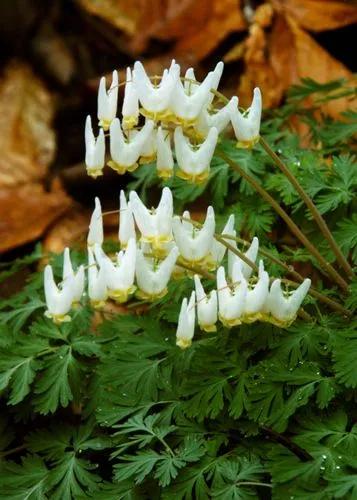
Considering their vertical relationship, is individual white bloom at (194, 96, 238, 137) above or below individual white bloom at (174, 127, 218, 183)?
above

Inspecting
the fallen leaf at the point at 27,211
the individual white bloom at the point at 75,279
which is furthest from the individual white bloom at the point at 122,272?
the fallen leaf at the point at 27,211

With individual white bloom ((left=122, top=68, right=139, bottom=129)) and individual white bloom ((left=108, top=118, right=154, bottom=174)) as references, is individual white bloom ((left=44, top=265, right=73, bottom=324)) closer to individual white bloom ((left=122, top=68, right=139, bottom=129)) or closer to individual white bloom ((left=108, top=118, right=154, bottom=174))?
individual white bloom ((left=108, top=118, right=154, bottom=174))

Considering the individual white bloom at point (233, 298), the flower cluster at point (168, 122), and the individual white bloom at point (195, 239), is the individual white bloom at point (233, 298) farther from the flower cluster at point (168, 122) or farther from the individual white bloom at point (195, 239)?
the flower cluster at point (168, 122)

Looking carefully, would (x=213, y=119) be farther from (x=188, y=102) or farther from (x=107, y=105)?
(x=107, y=105)

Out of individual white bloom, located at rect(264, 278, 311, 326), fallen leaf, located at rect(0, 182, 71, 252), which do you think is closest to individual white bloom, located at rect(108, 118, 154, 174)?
individual white bloom, located at rect(264, 278, 311, 326)

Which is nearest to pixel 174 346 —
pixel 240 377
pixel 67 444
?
pixel 240 377

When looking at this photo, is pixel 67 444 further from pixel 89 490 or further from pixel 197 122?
pixel 197 122
